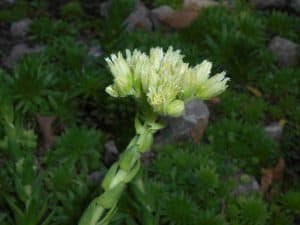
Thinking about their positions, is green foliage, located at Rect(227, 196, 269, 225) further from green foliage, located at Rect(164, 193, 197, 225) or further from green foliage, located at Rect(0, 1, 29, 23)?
green foliage, located at Rect(0, 1, 29, 23)

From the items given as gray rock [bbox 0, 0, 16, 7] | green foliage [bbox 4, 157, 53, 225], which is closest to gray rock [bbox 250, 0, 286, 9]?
gray rock [bbox 0, 0, 16, 7]

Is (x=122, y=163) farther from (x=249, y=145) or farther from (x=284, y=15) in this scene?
(x=284, y=15)

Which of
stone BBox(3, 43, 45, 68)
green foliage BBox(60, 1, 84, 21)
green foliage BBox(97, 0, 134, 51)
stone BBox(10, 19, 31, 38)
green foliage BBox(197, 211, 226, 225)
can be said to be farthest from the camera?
green foliage BBox(60, 1, 84, 21)

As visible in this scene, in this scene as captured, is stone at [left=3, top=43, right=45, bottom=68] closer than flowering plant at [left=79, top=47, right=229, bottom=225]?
No

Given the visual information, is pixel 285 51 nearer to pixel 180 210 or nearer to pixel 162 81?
pixel 180 210

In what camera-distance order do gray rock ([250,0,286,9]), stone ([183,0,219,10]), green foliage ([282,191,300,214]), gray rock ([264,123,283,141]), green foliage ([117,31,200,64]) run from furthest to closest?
1. gray rock ([250,0,286,9])
2. stone ([183,0,219,10])
3. green foliage ([117,31,200,64])
4. gray rock ([264,123,283,141])
5. green foliage ([282,191,300,214])

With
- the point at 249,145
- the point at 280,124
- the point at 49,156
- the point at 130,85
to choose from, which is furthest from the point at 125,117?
the point at 130,85

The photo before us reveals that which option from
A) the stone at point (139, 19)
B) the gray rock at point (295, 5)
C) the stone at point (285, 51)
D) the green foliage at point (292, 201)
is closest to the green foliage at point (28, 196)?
the green foliage at point (292, 201)
